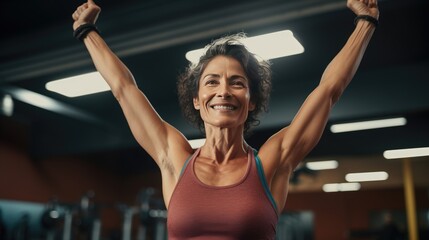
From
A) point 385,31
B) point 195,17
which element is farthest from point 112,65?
point 385,31

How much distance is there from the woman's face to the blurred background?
117 centimetres

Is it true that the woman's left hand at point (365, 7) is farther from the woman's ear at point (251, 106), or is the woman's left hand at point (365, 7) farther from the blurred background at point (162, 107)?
the blurred background at point (162, 107)

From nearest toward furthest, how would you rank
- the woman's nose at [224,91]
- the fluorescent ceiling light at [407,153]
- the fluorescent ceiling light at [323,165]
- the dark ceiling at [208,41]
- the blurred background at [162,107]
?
the woman's nose at [224,91]
the dark ceiling at [208,41]
the blurred background at [162,107]
the fluorescent ceiling light at [407,153]
the fluorescent ceiling light at [323,165]

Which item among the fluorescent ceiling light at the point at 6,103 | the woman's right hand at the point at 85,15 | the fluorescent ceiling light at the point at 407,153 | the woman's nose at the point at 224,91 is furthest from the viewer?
the fluorescent ceiling light at the point at 407,153

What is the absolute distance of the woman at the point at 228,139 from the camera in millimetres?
965

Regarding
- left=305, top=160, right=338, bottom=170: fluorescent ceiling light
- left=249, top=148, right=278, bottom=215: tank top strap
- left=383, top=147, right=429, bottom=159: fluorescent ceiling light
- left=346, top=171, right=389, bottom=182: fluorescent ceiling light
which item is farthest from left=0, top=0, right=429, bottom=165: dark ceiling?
left=346, top=171, right=389, bottom=182: fluorescent ceiling light

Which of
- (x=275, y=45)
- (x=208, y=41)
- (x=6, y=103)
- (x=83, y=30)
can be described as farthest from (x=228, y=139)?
(x=6, y=103)

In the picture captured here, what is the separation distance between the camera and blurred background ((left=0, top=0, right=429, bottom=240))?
3.39 metres

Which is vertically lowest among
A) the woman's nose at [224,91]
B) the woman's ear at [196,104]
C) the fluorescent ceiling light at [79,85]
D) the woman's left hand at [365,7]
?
the woman's nose at [224,91]

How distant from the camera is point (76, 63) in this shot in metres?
3.92

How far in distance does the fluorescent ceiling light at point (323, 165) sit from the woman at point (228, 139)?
7.90 meters

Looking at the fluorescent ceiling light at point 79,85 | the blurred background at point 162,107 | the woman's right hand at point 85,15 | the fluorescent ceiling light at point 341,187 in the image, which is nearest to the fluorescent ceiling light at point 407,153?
the blurred background at point 162,107

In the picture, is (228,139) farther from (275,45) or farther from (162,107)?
(162,107)

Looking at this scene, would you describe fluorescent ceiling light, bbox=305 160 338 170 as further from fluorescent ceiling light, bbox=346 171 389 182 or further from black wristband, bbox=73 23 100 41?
black wristband, bbox=73 23 100 41
